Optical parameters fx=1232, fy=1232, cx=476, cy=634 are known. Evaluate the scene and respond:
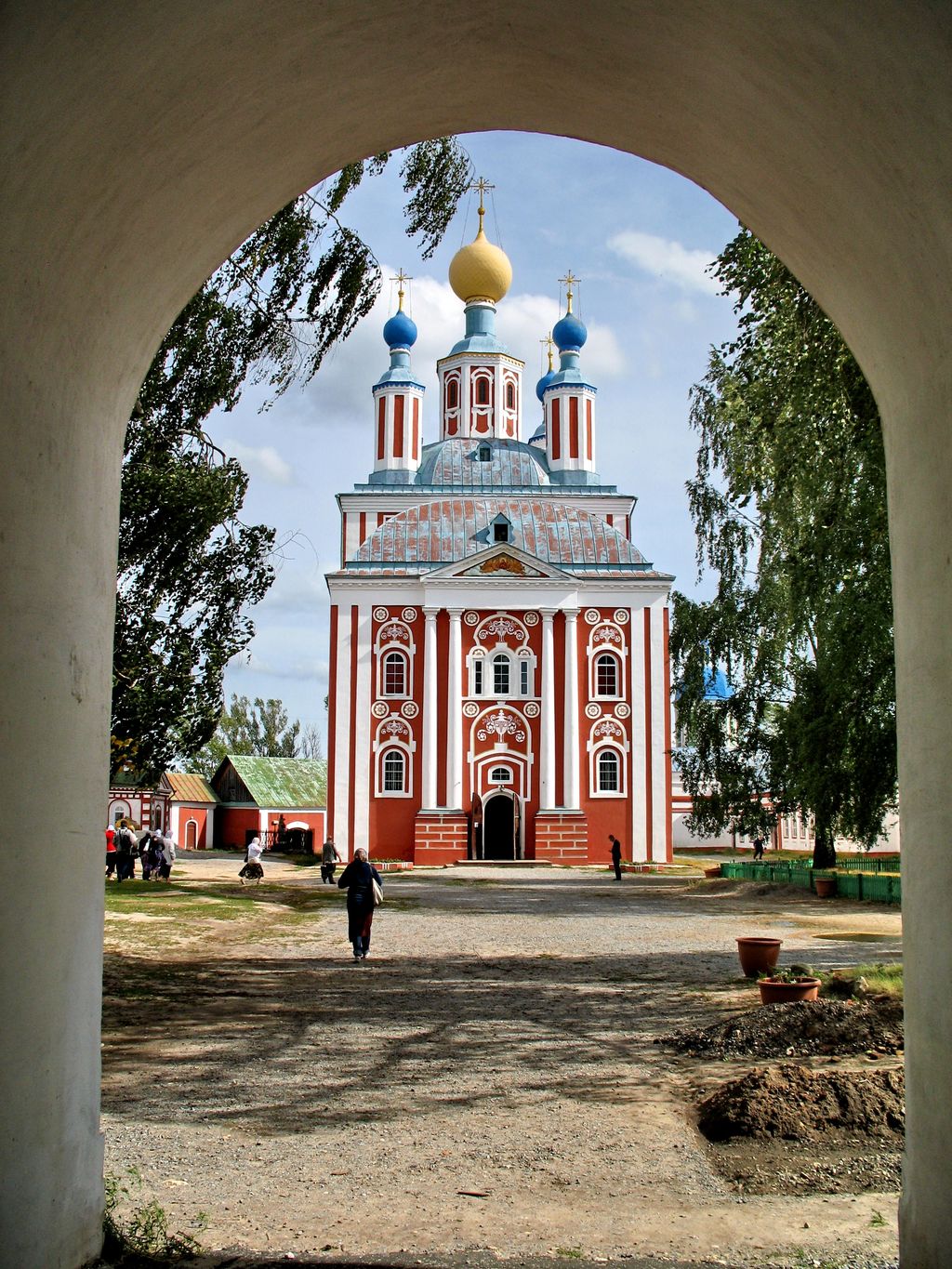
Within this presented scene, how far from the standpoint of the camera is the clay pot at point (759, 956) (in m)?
13.7

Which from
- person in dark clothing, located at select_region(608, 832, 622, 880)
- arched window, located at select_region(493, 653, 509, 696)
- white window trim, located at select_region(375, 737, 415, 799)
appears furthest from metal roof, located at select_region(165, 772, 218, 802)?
person in dark clothing, located at select_region(608, 832, 622, 880)

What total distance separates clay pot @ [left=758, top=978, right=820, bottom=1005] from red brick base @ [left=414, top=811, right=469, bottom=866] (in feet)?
110

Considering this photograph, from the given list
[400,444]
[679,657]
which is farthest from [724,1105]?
[400,444]

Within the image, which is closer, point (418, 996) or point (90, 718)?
point (90, 718)

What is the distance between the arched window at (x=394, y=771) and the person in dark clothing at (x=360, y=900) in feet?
95.8

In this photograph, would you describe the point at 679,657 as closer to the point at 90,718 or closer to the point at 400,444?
the point at 400,444

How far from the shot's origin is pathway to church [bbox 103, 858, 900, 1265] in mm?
5480

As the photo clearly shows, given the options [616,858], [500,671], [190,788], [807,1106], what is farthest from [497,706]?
[807,1106]

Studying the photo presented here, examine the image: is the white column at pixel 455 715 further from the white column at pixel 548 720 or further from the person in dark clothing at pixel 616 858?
the person in dark clothing at pixel 616 858

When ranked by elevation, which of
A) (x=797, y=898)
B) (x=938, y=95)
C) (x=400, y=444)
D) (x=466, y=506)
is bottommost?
(x=797, y=898)

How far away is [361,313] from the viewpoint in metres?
12.7

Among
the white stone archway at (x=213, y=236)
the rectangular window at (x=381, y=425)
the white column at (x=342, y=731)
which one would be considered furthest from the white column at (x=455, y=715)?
the white stone archway at (x=213, y=236)

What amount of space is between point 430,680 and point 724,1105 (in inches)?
1491

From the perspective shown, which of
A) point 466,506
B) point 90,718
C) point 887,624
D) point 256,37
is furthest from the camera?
point 466,506
